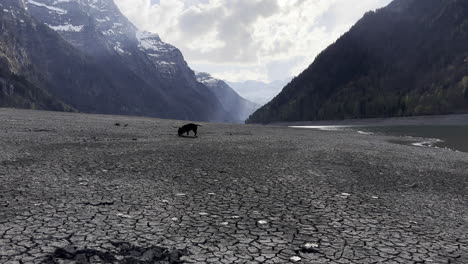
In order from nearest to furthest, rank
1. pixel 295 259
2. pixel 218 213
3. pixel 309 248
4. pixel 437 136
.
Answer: pixel 295 259
pixel 309 248
pixel 218 213
pixel 437 136

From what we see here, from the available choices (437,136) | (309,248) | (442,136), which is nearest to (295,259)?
(309,248)

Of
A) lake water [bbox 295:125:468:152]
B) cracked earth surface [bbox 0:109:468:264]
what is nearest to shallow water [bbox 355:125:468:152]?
lake water [bbox 295:125:468:152]

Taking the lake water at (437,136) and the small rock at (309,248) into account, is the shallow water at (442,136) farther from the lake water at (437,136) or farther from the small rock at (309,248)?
the small rock at (309,248)

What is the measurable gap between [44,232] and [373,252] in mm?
6681

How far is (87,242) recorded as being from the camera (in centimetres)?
671

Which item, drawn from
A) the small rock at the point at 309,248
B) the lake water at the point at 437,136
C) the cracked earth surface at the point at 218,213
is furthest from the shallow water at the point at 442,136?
the small rock at the point at 309,248

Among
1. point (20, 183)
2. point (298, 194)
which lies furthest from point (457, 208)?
point (20, 183)

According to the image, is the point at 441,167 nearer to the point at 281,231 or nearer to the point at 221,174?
the point at 221,174

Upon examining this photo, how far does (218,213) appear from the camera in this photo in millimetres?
9125

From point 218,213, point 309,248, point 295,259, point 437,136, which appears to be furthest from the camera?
point 437,136

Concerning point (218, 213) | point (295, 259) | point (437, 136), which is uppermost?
point (218, 213)

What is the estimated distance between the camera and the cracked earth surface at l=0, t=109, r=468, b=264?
6.66 m

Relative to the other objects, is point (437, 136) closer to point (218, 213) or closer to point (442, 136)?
point (442, 136)

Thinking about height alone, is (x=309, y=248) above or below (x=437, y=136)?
above
